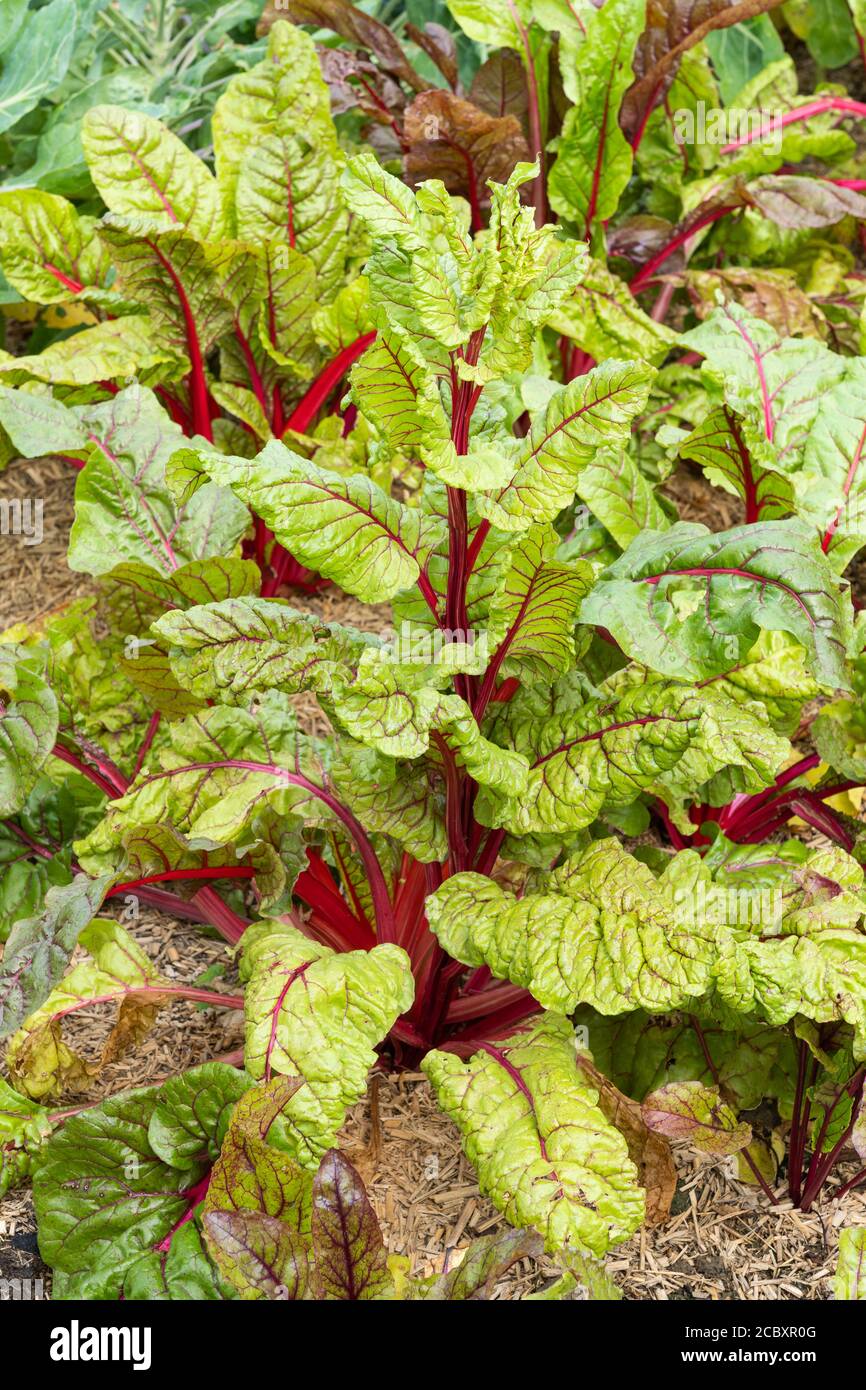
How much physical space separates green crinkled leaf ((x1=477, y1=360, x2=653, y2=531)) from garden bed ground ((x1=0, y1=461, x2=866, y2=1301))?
953 mm

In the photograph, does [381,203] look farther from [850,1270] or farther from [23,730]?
[850,1270]

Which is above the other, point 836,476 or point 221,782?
point 836,476

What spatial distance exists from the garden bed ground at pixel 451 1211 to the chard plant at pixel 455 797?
0.18 ft

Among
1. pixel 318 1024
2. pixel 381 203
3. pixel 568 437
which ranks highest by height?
pixel 381 203

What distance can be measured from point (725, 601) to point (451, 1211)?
3.15 ft

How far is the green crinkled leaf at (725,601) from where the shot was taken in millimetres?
1770

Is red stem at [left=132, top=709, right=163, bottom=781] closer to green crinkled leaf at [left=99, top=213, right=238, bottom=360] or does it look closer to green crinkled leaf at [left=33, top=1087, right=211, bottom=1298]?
green crinkled leaf at [left=33, top=1087, right=211, bottom=1298]

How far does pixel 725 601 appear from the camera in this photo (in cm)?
185

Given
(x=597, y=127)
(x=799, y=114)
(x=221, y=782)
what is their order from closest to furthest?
(x=221, y=782) < (x=597, y=127) < (x=799, y=114)

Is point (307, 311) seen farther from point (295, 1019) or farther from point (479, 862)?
point (295, 1019)

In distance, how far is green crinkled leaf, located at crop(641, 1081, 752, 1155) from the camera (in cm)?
192

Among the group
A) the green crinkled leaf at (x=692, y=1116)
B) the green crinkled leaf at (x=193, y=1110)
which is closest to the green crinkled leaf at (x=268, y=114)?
the green crinkled leaf at (x=193, y=1110)

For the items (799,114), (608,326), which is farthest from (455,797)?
(799,114)

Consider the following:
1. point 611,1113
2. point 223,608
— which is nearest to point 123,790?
point 223,608
